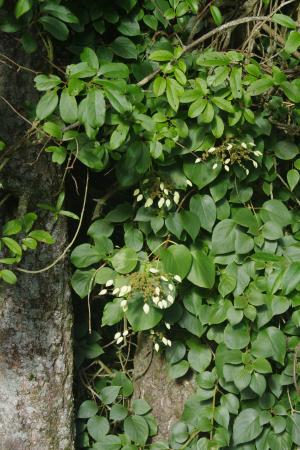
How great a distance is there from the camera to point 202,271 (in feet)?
6.42

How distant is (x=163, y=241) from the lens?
2.00 m

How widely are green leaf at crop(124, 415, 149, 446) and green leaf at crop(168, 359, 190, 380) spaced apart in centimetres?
21

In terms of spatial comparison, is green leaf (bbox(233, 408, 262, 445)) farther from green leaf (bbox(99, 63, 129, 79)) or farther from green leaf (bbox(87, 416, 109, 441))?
green leaf (bbox(99, 63, 129, 79))

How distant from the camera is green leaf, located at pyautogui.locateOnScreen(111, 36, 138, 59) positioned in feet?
6.39

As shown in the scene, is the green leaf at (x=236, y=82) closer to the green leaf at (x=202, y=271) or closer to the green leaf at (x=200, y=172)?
the green leaf at (x=200, y=172)

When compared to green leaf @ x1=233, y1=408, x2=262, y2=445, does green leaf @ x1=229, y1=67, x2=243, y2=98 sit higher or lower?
higher

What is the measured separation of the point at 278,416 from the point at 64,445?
0.76 meters

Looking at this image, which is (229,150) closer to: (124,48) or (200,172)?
(200,172)

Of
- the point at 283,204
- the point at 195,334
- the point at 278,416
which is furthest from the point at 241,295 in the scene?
the point at 278,416

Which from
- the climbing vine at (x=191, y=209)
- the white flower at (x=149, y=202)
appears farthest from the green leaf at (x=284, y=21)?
the white flower at (x=149, y=202)

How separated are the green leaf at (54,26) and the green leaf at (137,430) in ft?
4.47

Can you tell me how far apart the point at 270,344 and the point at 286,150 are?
2.16 feet

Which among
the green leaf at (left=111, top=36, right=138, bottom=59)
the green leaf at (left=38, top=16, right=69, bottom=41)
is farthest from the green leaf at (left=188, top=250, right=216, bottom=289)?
the green leaf at (left=38, top=16, right=69, bottom=41)

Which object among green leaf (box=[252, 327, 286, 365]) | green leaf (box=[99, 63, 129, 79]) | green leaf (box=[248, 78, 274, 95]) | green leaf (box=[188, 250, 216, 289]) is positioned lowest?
green leaf (box=[252, 327, 286, 365])
